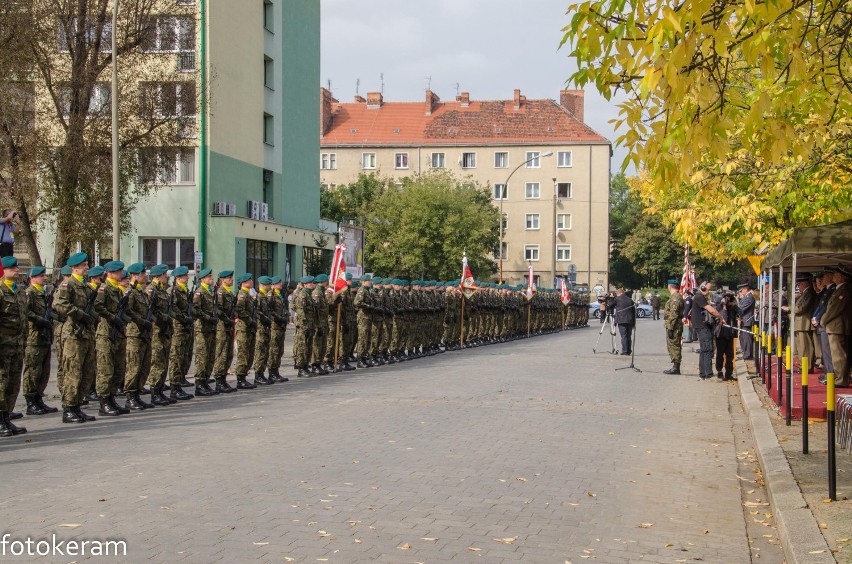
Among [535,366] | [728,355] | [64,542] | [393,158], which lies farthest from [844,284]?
[393,158]

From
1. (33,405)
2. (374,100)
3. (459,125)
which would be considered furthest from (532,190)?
(33,405)

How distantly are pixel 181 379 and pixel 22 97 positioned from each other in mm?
14675

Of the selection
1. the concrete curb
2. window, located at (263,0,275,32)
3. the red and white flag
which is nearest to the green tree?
window, located at (263,0,275,32)

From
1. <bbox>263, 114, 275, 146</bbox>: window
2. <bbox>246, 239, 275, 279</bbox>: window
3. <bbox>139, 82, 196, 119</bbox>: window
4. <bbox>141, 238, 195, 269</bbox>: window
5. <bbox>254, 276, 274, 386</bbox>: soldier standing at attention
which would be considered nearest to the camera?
<bbox>254, 276, 274, 386</bbox>: soldier standing at attention

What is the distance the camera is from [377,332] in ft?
74.1

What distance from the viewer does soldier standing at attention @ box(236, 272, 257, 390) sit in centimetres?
1711

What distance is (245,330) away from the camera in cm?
1739

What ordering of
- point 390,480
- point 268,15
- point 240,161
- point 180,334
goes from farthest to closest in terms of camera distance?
1. point 268,15
2. point 240,161
3. point 180,334
4. point 390,480

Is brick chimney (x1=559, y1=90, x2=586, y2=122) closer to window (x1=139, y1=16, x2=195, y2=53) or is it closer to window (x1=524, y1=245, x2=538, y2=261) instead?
window (x1=524, y1=245, x2=538, y2=261)

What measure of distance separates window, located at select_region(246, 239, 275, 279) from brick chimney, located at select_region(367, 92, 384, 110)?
162ft

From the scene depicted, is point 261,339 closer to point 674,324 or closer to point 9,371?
point 9,371

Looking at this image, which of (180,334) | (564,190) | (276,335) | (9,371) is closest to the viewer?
(9,371)

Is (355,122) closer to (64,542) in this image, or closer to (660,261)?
Result: (660,261)

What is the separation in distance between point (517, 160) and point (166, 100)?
59.8m
